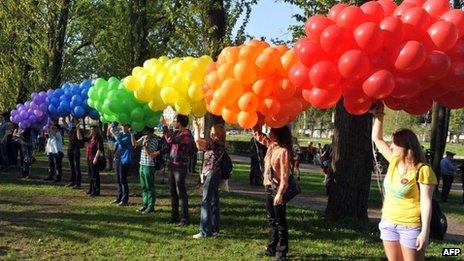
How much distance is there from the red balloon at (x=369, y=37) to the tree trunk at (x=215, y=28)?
7.02 metres

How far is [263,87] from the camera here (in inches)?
227

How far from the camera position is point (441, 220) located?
5387 mm

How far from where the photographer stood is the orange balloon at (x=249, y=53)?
594cm

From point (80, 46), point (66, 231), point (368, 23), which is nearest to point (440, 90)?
point (368, 23)

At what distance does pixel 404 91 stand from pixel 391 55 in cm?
33

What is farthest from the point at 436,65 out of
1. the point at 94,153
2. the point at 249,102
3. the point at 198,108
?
the point at 94,153

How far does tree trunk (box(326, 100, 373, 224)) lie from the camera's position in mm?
8570

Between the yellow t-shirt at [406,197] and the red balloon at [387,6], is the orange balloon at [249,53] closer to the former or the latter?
the red balloon at [387,6]

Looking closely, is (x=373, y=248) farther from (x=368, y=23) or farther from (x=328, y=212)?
(x=368, y=23)

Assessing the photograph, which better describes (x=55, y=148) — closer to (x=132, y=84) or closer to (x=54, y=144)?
(x=54, y=144)

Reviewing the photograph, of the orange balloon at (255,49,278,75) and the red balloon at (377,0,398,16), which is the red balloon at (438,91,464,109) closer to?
the red balloon at (377,0,398,16)

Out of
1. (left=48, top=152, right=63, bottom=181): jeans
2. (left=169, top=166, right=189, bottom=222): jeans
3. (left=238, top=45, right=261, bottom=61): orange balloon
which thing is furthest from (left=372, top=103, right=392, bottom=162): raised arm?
(left=48, top=152, right=63, bottom=181): jeans

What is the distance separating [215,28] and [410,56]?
742 centimetres

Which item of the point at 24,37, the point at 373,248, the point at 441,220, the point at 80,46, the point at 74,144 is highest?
the point at 80,46
